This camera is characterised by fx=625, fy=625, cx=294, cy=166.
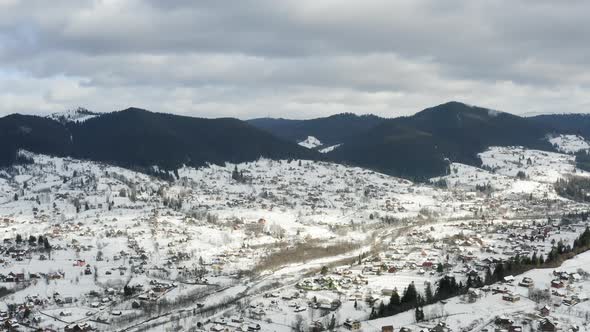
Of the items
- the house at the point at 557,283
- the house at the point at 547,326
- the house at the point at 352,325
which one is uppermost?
the house at the point at 557,283

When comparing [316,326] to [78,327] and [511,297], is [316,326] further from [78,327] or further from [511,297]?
[78,327]

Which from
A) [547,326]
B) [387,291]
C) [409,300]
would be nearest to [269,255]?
[387,291]

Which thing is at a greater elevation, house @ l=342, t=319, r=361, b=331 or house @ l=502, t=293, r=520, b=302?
house @ l=502, t=293, r=520, b=302

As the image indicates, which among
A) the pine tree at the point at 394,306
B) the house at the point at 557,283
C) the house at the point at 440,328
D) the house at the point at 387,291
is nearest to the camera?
the house at the point at 440,328

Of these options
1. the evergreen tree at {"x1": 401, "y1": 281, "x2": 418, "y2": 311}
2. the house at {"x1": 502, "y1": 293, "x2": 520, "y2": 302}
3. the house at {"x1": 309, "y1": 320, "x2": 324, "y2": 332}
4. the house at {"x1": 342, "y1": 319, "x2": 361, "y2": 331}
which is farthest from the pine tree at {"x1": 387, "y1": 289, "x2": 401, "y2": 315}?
the house at {"x1": 502, "y1": 293, "x2": 520, "y2": 302}

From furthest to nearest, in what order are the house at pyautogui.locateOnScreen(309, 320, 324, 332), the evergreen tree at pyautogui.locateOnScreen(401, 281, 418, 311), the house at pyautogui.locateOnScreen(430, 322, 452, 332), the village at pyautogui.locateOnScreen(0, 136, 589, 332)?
the village at pyautogui.locateOnScreen(0, 136, 589, 332) → the evergreen tree at pyautogui.locateOnScreen(401, 281, 418, 311) → the house at pyautogui.locateOnScreen(309, 320, 324, 332) → the house at pyautogui.locateOnScreen(430, 322, 452, 332)

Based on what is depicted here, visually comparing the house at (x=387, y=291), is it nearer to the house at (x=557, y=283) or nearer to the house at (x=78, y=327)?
the house at (x=557, y=283)

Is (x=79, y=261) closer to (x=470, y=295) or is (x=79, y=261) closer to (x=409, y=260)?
(x=409, y=260)

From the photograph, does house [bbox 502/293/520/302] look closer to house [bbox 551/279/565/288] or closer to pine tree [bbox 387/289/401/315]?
house [bbox 551/279/565/288]

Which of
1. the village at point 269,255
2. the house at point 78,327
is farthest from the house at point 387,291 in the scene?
the house at point 78,327

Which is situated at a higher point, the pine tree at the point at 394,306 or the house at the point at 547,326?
the house at the point at 547,326
